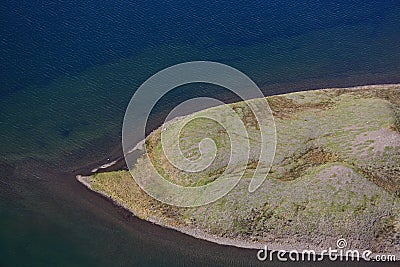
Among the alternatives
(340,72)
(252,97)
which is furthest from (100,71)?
(340,72)

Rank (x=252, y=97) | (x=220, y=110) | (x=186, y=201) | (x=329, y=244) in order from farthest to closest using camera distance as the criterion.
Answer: (x=252, y=97), (x=220, y=110), (x=186, y=201), (x=329, y=244)

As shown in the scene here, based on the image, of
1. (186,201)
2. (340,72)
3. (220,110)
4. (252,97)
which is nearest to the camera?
(186,201)

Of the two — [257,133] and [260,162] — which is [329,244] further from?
[257,133]

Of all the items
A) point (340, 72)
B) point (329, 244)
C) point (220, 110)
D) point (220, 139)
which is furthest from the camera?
point (340, 72)

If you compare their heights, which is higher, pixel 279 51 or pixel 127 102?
pixel 279 51

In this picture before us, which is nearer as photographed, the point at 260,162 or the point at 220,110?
the point at 260,162

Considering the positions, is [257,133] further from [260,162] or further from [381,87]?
[381,87]

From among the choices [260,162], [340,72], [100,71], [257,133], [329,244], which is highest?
[340,72]

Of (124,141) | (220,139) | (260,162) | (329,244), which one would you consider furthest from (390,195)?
(124,141)

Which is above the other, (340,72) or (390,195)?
(340,72)
